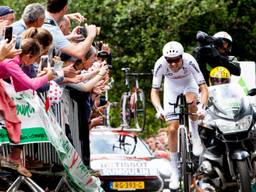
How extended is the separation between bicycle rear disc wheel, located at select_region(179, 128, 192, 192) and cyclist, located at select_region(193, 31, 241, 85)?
2008 mm

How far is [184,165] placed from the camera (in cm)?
1505

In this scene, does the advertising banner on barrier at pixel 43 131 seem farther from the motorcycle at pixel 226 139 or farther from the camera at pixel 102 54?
the motorcycle at pixel 226 139

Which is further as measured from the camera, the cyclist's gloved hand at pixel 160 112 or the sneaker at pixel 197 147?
the sneaker at pixel 197 147

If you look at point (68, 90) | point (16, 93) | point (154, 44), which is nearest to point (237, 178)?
point (68, 90)

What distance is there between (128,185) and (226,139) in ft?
5.51

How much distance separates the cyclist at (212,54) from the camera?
16.7 metres

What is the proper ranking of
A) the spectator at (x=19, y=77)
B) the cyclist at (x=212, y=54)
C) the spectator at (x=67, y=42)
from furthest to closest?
1. the cyclist at (x=212, y=54)
2. the spectator at (x=67, y=42)
3. the spectator at (x=19, y=77)

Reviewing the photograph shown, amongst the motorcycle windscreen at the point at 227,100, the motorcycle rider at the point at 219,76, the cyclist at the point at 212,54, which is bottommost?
the motorcycle windscreen at the point at 227,100

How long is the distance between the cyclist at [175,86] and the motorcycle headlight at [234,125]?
15.4 inches

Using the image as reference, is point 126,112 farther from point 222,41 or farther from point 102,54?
point 102,54

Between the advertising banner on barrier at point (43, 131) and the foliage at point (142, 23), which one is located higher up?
the foliage at point (142, 23)

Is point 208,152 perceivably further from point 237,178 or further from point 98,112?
point 98,112

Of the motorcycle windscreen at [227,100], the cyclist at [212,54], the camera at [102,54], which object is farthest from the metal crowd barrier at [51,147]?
the cyclist at [212,54]

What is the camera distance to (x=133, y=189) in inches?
616
